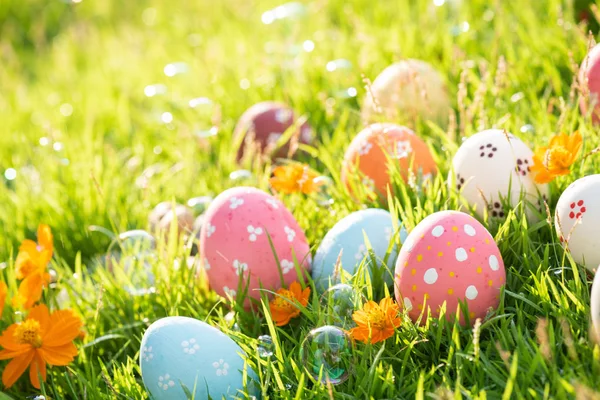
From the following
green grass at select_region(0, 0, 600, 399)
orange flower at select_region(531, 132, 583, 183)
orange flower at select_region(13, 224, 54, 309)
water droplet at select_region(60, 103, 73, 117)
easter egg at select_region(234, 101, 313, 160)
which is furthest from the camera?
water droplet at select_region(60, 103, 73, 117)

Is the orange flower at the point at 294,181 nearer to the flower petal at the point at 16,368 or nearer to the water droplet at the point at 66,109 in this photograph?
the flower petal at the point at 16,368

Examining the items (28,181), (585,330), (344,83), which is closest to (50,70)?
(28,181)

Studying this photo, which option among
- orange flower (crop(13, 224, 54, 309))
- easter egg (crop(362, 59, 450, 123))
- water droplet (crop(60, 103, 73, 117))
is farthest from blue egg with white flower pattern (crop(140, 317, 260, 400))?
water droplet (crop(60, 103, 73, 117))

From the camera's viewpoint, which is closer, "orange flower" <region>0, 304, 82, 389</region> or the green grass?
the green grass

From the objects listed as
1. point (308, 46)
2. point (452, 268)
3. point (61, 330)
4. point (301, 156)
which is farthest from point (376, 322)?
point (308, 46)

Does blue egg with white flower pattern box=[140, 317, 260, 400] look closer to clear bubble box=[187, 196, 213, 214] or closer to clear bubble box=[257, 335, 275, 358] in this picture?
clear bubble box=[257, 335, 275, 358]

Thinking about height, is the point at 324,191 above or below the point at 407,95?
below

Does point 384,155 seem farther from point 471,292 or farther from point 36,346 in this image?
point 36,346

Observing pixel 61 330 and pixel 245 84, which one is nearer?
pixel 61 330
